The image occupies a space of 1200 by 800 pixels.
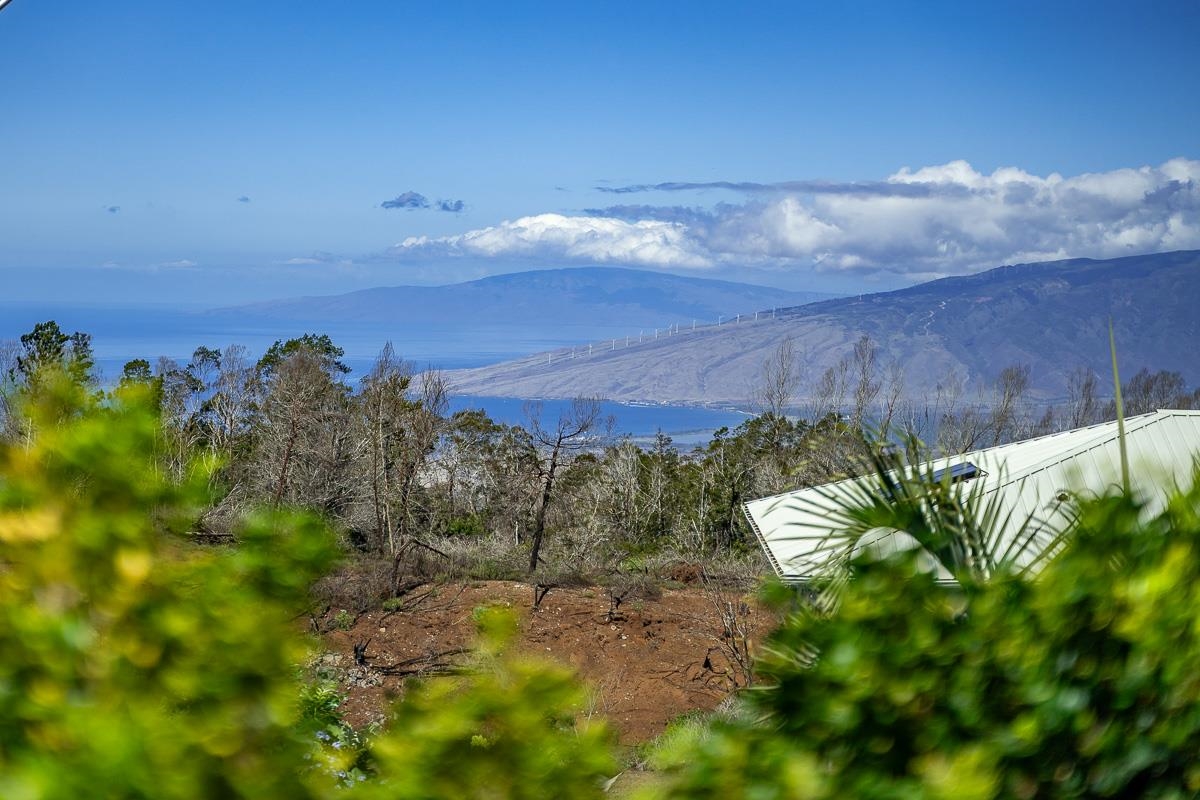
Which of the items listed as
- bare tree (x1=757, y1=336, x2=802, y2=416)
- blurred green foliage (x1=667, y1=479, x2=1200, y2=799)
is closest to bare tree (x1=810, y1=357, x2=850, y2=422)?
bare tree (x1=757, y1=336, x2=802, y2=416)

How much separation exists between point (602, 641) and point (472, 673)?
41.4 feet

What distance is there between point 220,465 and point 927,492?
2.03 metres

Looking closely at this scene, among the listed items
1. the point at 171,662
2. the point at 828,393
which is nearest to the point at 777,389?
the point at 828,393

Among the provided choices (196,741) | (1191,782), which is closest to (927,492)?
(1191,782)

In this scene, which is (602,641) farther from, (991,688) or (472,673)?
(472,673)

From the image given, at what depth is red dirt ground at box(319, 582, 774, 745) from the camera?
1209 cm

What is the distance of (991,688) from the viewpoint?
7.06ft

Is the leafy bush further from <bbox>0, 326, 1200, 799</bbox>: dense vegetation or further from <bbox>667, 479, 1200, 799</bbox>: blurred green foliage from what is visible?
<bbox>667, 479, 1200, 799</bbox>: blurred green foliage

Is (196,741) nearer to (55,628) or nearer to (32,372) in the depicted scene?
(55,628)

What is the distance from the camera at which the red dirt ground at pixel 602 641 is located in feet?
39.7

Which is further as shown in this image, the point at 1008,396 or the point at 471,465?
the point at 1008,396

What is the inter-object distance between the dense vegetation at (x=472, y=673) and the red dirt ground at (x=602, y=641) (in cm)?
878

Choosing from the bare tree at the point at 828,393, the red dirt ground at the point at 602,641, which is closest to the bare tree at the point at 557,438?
the red dirt ground at the point at 602,641

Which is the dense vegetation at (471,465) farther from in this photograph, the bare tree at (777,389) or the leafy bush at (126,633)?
the leafy bush at (126,633)
